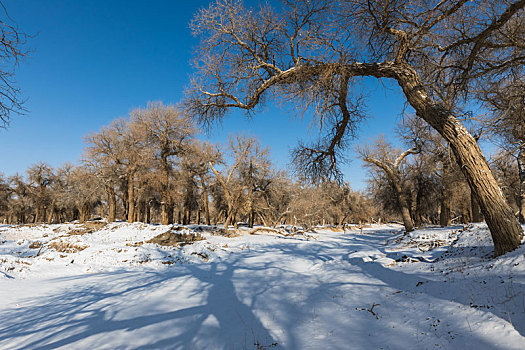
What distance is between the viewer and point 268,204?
3153 cm

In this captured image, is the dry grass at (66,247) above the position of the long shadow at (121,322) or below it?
above

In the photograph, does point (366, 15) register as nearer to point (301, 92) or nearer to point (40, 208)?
point (301, 92)

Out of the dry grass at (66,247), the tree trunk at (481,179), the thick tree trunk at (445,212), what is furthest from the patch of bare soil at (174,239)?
the thick tree trunk at (445,212)

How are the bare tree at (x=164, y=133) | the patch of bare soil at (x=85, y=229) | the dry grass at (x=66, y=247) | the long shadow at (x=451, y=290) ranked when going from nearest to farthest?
the long shadow at (x=451, y=290)
the dry grass at (x=66, y=247)
the patch of bare soil at (x=85, y=229)
the bare tree at (x=164, y=133)

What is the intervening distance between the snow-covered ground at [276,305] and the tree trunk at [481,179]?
34cm

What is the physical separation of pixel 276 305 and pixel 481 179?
511 centimetres

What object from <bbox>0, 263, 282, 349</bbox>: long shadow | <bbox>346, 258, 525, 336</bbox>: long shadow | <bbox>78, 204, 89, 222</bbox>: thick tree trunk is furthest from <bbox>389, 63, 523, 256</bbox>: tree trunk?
<bbox>78, 204, 89, 222</bbox>: thick tree trunk

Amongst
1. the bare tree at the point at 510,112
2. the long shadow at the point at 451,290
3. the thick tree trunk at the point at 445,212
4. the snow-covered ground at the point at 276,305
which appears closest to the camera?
the long shadow at the point at 451,290

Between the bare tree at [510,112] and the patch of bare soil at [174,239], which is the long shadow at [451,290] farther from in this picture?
the patch of bare soil at [174,239]

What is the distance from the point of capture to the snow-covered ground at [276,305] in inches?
139

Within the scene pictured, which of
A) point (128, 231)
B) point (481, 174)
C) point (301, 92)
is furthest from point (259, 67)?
point (128, 231)

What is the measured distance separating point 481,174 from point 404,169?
2233cm

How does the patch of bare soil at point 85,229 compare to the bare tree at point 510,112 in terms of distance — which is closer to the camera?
the bare tree at point 510,112

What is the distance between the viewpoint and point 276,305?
5.88m
